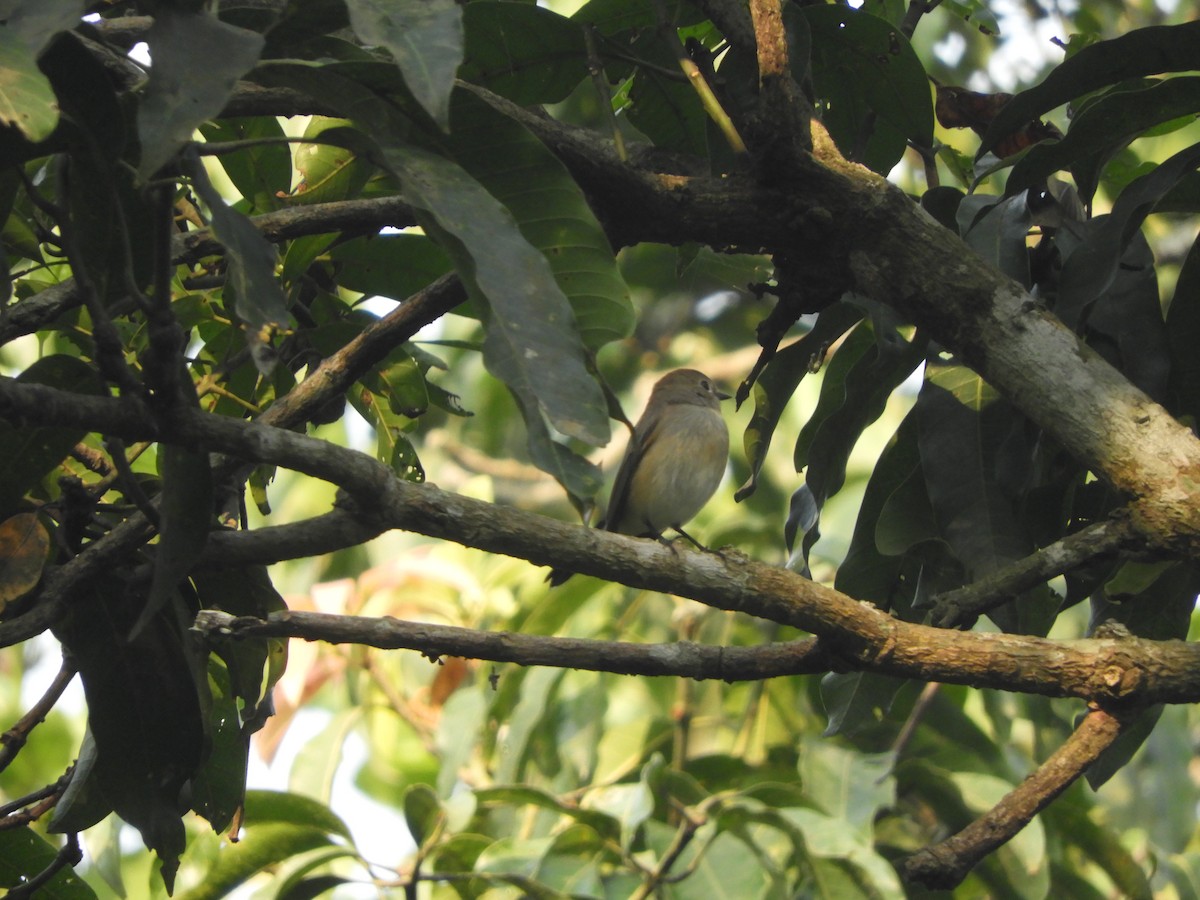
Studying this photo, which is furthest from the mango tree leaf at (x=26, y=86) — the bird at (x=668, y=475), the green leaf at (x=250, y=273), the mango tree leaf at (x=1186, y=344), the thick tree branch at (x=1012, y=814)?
the bird at (x=668, y=475)

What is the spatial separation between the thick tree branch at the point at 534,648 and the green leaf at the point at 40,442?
1.22 ft

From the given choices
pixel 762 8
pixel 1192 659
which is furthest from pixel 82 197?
pixel 1192 659

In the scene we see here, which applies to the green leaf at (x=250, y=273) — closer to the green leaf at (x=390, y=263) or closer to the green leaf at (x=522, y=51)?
the green leaf at (x=522, y=51)

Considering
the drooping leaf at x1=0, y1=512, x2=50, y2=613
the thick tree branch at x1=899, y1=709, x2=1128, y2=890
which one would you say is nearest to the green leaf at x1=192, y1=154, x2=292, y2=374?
the drooping leaf at x1=0, y1=512, x2=50, y2=613

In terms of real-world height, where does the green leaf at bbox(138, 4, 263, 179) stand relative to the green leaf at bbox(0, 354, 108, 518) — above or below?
above

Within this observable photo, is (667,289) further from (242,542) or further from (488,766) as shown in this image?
(242,542)

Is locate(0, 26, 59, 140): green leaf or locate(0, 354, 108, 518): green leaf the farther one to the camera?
locate(0, 354, 108, 518): green leaf

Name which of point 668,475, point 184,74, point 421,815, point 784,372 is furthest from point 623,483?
point 184,74

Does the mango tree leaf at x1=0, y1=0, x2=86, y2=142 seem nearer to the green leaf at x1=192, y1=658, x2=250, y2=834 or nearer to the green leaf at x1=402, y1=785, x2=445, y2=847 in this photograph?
the green leaf at x1=192, y1=658, x2=250, y2=834

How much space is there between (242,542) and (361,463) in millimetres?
377

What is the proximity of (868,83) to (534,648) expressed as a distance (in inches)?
55.6

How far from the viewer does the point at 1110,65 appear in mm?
2223

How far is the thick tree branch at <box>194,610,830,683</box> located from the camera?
6.24ft

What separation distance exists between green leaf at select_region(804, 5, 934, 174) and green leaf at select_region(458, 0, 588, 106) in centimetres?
49
